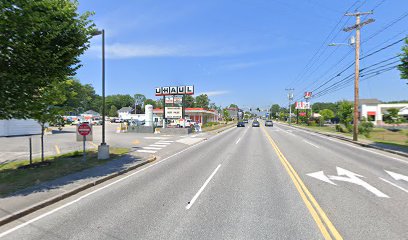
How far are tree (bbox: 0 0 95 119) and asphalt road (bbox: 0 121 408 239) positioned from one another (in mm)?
4230

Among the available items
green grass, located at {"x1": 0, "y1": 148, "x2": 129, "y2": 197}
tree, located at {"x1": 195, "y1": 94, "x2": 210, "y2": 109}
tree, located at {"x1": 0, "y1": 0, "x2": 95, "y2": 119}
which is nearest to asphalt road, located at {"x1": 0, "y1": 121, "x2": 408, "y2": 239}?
green grass, located at {"x1": 0, "y1": 148, "x2": 129, "y2": 197}

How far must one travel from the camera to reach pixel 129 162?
11906 millimetres

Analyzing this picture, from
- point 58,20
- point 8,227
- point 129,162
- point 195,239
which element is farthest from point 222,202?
point 58,20

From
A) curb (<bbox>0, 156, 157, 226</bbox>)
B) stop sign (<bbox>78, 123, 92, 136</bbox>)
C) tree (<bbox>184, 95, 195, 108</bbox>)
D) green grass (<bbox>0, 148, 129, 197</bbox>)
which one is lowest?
curb (<bbox>0, 156, 157, 226</bbox>)

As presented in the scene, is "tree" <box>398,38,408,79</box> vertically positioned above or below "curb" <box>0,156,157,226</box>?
above

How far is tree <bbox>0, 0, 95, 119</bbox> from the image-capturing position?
7125 mm

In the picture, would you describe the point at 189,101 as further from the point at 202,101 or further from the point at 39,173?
the point at 39,173

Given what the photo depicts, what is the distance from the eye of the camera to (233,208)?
580 centimetres

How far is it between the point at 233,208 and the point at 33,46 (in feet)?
25.8

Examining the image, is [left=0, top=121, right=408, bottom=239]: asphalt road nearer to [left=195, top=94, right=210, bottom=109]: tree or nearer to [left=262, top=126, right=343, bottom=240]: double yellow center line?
[left=262, top=126, right=343, bottom=240]: double yellow center line

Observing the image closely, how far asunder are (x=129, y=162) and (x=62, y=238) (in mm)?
7546

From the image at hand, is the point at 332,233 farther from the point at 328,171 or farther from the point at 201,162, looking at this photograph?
the point at 201,162

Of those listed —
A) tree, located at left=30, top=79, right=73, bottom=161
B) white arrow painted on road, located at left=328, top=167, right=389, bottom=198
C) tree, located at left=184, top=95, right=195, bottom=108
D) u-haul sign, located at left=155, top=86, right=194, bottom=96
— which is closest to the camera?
white arrow painted on road, located at left=328, top=167, right=389, bottom=198

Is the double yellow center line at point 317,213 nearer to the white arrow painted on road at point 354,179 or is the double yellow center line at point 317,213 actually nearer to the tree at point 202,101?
the white arrow painted on road at point 354,179
